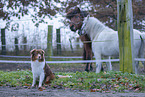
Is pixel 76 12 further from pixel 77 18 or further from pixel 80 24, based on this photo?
pixel 80 24

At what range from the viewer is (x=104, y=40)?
6520 millimetres

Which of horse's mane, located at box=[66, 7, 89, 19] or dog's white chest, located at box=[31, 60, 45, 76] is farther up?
horse's mane, located at box=[66, 7, 89, 19]

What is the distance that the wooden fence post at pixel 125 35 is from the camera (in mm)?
5730

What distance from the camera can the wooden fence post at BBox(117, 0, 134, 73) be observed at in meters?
5.73

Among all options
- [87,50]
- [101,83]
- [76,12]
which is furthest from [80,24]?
[101,83]

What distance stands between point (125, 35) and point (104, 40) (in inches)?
33.6

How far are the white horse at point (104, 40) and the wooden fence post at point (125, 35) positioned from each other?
415mm

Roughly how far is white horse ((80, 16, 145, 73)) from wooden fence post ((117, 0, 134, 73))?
1.36 feet

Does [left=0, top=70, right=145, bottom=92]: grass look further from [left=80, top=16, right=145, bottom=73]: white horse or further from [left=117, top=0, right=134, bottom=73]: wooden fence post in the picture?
[left=80, top=16, right=145, bottom=73]: white horse

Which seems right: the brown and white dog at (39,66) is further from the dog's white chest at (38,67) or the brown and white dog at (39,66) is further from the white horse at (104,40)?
the white horse at (104,40)

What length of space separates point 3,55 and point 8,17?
170 cm

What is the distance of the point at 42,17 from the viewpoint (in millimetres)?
9789

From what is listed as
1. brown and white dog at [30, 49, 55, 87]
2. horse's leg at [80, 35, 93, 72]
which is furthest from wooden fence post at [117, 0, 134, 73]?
brown and white dog at [30, 49, 55, 87]

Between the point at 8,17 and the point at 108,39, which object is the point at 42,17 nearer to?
the point at 8,17
